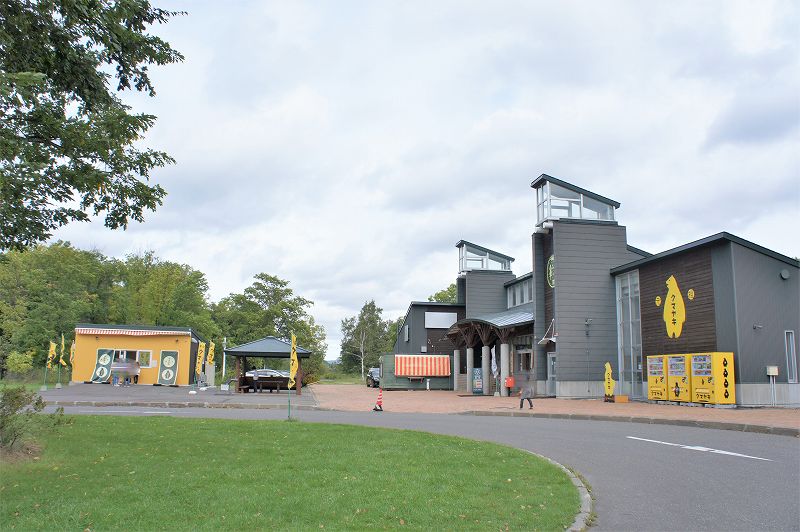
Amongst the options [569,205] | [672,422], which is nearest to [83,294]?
[569,205]

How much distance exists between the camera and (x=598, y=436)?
1470cm

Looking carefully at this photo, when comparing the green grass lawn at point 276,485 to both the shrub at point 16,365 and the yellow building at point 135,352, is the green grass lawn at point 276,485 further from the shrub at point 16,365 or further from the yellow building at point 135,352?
the shrub at point 16,365

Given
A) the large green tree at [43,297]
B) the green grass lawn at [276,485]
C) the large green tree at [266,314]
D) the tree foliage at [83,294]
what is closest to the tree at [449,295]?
the large green tree at [266,314]

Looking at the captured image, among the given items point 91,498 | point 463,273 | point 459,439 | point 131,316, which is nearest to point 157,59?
point 91,498

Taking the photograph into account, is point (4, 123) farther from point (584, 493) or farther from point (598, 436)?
point (598, 436)

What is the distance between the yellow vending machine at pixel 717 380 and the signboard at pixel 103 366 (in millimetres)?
33833

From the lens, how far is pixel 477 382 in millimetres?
39125

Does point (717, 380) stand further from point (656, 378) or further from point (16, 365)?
point (16, 365)

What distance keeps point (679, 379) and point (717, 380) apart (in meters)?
2.17

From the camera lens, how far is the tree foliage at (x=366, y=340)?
99938 millimetres

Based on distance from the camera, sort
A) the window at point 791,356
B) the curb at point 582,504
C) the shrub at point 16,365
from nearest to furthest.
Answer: the curb at point 582,504, the window at point 791,356, the shrub at point 16,365

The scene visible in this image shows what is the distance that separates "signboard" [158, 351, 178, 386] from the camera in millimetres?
40750

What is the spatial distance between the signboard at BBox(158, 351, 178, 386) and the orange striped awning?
15339mm

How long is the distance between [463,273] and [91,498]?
43.1 metres
